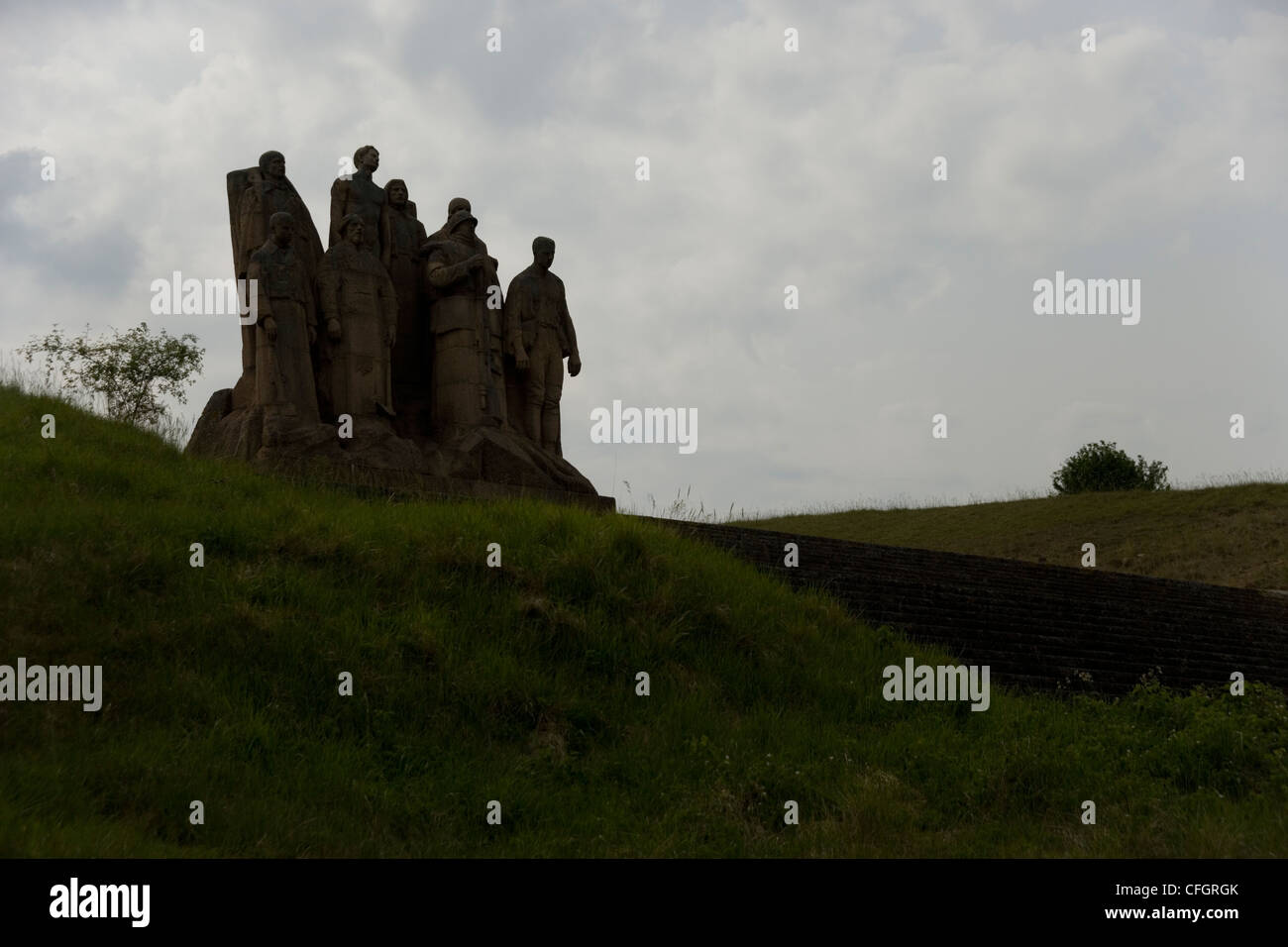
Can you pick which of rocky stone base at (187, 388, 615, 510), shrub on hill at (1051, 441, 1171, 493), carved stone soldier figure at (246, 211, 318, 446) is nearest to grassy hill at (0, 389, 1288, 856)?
rocky stone base at (187, 388, 615, 510)

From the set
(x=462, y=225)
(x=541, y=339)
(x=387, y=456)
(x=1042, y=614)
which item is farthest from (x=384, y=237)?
(x=1042, y=614)

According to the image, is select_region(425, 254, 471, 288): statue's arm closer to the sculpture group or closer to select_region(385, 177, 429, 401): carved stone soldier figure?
the sculpture group

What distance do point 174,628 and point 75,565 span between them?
104 centimetres

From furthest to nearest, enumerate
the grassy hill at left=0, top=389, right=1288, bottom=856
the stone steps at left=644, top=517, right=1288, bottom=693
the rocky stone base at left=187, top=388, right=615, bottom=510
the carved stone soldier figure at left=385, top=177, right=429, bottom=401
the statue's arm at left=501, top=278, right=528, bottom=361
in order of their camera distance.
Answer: the statue's arm at left=501, top=278, right=528, bottom=361 < the carved stone soldier figure at left=385, top=177, right=429, bottom=401 < the rocky stone base at left=187, top=388, right=615, bottom=510 < the stone steps at left=644, top=517, right=1288, bottom=693 < the grassy hill at left=0, top=389, right=1288, bottom=856

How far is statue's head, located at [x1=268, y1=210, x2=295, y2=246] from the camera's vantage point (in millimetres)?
13586

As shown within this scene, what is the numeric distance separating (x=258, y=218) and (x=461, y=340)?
8.10 feet

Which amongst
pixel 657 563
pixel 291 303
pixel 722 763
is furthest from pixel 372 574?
pixel 291 303

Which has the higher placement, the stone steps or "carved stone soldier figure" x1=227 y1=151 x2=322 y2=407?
"carved stone soldier figure" x1=227 y1=151 x2=322 y2=407

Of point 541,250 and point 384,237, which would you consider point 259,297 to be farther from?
point 541,250

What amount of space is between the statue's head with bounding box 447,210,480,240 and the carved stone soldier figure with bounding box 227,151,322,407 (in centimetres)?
163

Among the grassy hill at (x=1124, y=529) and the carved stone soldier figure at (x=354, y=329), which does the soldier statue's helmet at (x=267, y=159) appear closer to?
the carved stone soldier figure at (x=354, y=329)

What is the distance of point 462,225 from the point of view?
1548 cm

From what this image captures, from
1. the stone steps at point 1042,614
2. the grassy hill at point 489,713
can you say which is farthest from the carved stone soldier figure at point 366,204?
the stone steps at point 1042,614
